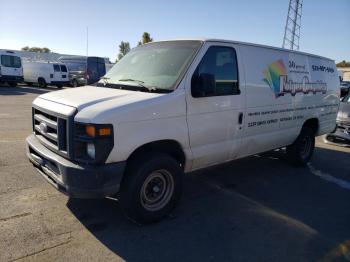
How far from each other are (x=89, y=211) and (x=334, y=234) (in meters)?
3.07

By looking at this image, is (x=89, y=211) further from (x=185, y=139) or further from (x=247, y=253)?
(x=247, y=253)

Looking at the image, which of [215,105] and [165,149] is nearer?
[165,149]

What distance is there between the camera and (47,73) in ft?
83.8

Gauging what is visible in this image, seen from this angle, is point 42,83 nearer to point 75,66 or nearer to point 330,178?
point 75,66

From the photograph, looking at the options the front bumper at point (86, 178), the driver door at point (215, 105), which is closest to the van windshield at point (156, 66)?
the driver door at point (215, 105)

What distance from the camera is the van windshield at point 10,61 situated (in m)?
22.7

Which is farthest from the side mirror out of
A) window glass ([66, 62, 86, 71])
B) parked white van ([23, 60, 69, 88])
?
window glass ([66, 62, 86, 71])

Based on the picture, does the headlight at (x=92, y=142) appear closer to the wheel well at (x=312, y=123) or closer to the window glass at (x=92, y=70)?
the wheel well at (x=312, y=123)

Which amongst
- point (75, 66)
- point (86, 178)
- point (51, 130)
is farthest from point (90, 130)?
point (75, 66)

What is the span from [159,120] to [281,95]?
2.83 m

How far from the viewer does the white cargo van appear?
141 inches

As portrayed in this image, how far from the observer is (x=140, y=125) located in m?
3.77

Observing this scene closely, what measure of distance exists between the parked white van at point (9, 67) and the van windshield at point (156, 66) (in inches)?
809

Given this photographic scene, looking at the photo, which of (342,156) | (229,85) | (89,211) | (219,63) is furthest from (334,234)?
(342,156)
